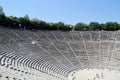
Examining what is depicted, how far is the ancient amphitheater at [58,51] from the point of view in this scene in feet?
106

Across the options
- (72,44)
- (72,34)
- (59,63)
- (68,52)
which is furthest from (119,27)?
(59,63)

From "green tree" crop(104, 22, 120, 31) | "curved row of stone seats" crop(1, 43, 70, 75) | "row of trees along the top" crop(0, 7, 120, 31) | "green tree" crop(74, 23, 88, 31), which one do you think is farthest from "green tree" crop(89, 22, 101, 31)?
"curved row of stone seats" crop(1, 43, 70, 75)

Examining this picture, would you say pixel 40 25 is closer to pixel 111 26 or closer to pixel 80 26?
pixel 80 26

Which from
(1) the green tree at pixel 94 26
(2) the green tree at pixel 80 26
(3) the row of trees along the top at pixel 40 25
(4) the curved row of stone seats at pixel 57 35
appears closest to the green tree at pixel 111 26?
(3) the row of trees along the top at pixel 40 25

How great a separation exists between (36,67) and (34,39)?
16.6 m

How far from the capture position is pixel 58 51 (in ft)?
144

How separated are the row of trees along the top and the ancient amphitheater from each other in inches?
241

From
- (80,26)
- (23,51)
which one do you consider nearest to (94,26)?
(80,26)

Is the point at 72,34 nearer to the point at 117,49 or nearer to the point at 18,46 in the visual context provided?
the point at 117,49

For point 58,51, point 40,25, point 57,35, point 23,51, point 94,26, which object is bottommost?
point 58,51

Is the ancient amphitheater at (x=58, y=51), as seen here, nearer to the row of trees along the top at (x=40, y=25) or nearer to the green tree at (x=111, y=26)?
the row of trees along the top at (x=40, y=25)

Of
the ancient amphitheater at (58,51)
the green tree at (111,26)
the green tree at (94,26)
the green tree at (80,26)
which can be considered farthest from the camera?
the green tree at (94,26)

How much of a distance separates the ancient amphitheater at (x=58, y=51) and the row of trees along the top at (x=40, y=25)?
6121 mm

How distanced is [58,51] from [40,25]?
19898 mm
